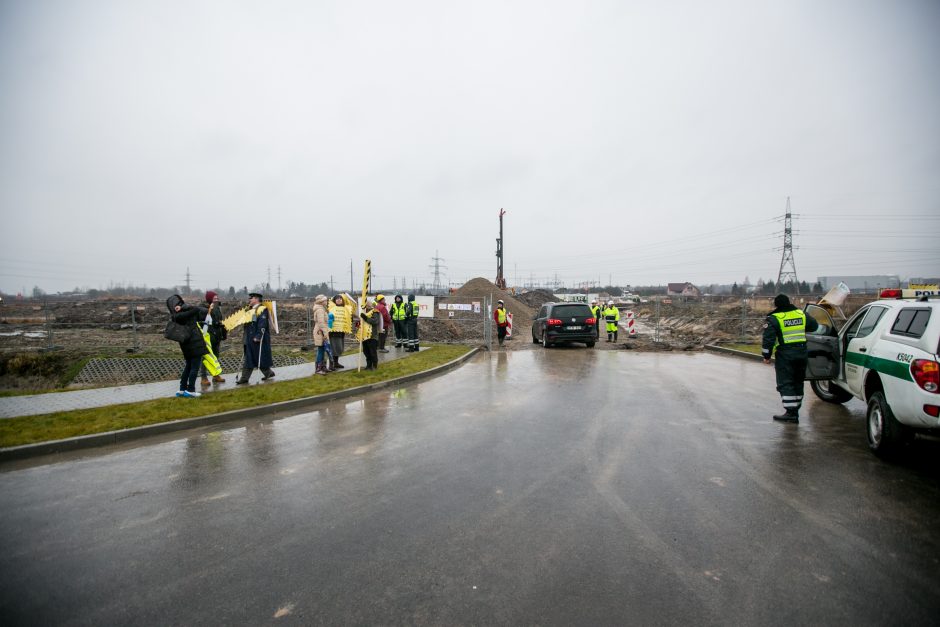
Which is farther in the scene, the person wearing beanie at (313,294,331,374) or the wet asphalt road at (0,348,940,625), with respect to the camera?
the person wearing beanie at (313,294,331,374)

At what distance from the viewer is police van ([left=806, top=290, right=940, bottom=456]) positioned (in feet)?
15.6

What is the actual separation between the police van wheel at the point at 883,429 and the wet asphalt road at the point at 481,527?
200mm

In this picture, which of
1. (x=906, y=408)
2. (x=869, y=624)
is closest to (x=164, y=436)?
(x=869, y=624)

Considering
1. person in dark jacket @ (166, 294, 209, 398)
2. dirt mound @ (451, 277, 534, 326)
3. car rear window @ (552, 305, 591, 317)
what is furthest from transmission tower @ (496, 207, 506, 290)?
person in dark jacket @ (166, 294, 209, 398)

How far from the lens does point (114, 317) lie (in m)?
29.0

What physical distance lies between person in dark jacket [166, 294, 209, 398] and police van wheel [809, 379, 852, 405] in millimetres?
11158

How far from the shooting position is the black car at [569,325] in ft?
59.0

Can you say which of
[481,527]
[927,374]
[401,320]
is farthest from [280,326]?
[927,374]

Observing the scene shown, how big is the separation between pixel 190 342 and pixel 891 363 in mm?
10283

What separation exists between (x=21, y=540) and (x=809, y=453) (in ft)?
25.6

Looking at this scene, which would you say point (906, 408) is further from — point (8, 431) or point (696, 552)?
point (8, 431)

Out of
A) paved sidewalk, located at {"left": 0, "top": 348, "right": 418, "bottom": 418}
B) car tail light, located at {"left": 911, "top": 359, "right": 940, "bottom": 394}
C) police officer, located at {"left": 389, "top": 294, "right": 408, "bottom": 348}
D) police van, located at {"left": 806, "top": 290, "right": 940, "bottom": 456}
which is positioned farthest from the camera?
police officer, located at {"left": 389, "top": 294, "right": 408, "bottom": 348}

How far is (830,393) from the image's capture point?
330 inches

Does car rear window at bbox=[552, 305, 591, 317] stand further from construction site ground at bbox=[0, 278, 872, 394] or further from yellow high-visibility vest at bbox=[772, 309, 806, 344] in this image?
yellow high-visibility vest at bbox=[772, 309, 806, 344]
